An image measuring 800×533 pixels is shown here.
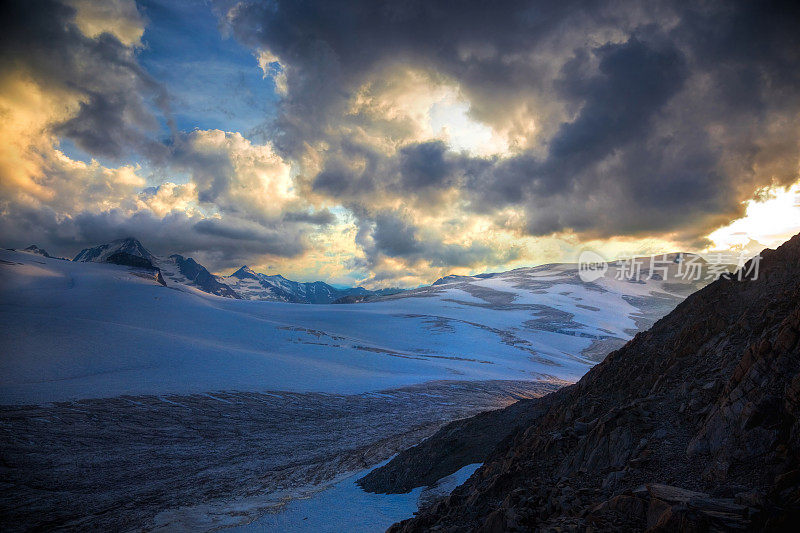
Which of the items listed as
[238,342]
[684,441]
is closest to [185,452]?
[684,441]

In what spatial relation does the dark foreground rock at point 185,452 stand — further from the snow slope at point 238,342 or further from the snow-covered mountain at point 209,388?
the snow slope at point 238,342

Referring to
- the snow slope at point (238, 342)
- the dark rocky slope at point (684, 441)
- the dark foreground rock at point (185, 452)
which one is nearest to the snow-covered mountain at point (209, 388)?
the dark foreground rock at point (185, 452)

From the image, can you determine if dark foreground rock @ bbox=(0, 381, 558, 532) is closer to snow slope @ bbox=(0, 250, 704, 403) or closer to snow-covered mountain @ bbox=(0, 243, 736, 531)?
snow-covered mountain @ bbox=(0, 243, 736, 531)

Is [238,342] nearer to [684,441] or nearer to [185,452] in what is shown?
[185,452]


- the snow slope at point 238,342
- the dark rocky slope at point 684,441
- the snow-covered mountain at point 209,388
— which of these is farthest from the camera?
the snow slope at point 238,342

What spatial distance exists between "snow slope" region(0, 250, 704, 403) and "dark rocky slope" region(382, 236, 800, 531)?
110 ft

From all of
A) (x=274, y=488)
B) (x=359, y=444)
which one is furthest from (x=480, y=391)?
(x=274, y=488)

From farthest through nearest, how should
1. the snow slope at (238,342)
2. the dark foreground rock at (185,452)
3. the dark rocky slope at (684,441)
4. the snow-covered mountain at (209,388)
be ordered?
the snow slope at (238,342) < the snow-covered mountain at (209,388) < the dark foreground rock at (185,452) < the dark rocky slope at (684,441)

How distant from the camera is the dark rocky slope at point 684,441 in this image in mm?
5062

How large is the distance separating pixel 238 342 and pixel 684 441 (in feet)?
200

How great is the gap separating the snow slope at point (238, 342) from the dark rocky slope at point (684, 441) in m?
33.7

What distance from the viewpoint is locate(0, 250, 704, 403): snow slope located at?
37.2 m

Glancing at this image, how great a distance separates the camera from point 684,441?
700 centimetres

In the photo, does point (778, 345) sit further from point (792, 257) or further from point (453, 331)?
point (453, 331)
